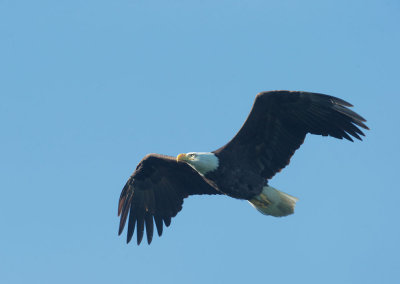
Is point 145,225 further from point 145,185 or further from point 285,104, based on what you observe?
point 285,104

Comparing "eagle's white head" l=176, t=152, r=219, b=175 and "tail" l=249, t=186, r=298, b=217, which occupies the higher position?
"eagle's white head" l=176, t=152, r=219, b=175

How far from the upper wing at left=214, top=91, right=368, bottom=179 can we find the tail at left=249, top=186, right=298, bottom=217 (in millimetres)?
282

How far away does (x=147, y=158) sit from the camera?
13.7 m

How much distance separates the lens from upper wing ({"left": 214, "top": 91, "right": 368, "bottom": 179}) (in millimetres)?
12258

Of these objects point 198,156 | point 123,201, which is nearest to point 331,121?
point 198,156

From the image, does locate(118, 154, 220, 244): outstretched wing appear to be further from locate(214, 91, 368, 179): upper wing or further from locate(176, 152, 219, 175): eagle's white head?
locate(214, 91, 368, 179): upper wing

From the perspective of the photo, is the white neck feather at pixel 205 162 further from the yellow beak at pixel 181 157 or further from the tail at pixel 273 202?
the tail at pixel 273 202

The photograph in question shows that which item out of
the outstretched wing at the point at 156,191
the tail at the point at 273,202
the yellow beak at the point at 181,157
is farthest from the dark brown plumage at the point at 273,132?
the outstretched wing at the point at 156,191

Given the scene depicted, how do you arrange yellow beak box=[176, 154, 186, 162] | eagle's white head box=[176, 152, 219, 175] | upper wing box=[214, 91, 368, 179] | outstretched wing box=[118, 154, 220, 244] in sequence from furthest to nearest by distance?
1. outstretched wing box=[118, 154, 220, 244]
2. yellow beak box=[176, 154, 186, 162]
3. eagle's white head box=[176, 152, 219, 175]
4. upper wing box=[214, 91, 368, 179]

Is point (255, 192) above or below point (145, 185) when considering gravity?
below

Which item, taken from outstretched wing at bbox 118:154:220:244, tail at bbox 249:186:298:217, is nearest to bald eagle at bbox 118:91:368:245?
tail at bbox 249:186:298:217

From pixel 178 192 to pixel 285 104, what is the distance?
2792 millimetres

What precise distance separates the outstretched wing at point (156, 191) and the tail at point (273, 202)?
3.68 feet

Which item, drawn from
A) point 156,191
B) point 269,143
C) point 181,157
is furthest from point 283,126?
point 156,191
